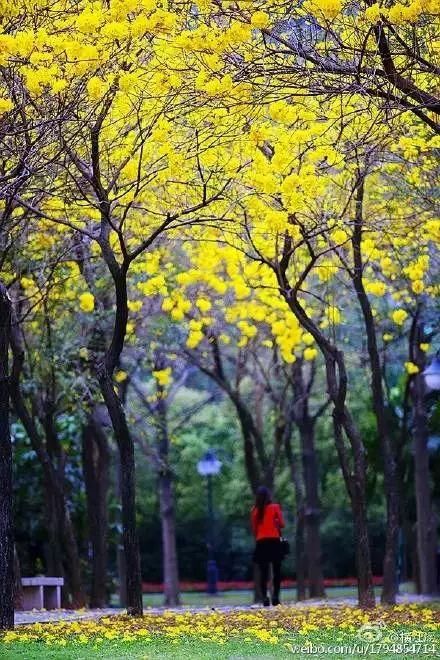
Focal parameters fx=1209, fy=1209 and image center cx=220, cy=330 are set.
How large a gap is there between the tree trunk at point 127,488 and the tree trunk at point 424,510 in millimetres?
8818

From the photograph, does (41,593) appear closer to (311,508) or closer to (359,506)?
(359,506)

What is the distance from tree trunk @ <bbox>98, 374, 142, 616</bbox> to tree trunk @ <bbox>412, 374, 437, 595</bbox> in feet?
28.9

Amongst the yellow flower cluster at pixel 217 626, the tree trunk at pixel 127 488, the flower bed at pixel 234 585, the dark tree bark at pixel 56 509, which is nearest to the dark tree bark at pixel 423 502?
the dark tree bark at pixel 56 509

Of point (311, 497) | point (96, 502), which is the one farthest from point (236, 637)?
point (311, 497)

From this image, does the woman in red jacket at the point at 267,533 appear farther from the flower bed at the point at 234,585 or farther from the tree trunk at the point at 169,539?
the flower bed at the point at 234,585

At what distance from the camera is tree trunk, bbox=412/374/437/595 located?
67.9 ft

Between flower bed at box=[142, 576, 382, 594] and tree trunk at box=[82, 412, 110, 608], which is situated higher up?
tree trunk at box=[82, 412, 110, 608]

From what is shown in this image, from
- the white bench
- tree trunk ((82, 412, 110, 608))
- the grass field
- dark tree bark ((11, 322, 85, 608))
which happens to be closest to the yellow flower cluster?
the grass field

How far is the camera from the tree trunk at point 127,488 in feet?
41.8

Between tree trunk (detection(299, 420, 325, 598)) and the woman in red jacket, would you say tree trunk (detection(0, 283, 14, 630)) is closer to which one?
the woman in red jacket

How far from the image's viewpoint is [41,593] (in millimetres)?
17578

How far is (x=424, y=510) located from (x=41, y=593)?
276 inches

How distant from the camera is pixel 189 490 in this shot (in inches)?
1399

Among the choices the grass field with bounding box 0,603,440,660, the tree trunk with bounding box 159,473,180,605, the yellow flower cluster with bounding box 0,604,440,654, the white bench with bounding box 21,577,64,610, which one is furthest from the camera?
the tree trunk with bounding box 159,473,180,605
